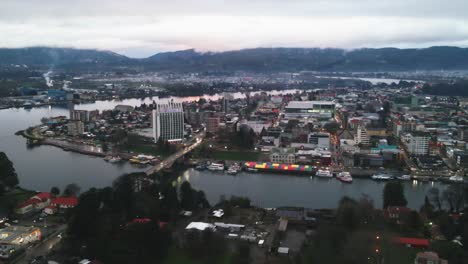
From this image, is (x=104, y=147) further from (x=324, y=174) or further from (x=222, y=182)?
(x=324, y=174)

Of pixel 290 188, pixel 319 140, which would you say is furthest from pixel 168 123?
pixel 290 188

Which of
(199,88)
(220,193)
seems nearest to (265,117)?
(220,193)

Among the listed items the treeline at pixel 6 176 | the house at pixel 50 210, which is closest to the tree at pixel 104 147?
the treeline at pixel 6 176

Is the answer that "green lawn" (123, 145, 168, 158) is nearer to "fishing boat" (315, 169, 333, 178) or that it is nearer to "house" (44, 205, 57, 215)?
"fishing boat" (315, 169, 333, 178)

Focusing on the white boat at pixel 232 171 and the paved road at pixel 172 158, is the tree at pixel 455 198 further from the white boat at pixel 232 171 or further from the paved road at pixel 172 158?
the paved road at pixel 172 158

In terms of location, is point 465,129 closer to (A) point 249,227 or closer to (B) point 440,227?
(B) point 440,227
